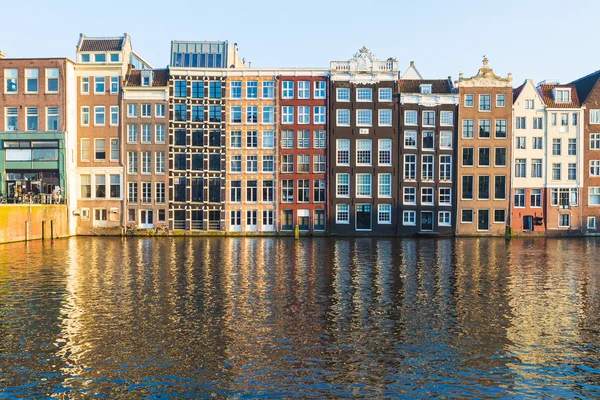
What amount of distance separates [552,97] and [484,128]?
460 inches

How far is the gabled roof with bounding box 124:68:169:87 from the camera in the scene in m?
82.4

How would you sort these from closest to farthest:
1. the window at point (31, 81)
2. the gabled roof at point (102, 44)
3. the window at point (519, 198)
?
the window at point (31, 81) < the gabled roof at point (102, 44) < the window at point (519, 198)

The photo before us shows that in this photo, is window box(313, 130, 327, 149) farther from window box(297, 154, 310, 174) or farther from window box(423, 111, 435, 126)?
window box(423, 111, 435, 126)

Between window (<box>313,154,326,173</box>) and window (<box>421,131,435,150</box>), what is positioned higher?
window (<box>421,131,435,150</box>)

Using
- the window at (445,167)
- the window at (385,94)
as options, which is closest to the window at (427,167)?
the window at (445,167)

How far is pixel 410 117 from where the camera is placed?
82.4 metres

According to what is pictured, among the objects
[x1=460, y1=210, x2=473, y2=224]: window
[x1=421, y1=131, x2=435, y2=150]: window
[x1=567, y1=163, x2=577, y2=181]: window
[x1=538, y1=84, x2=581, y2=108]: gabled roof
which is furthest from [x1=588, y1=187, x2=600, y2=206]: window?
[x1=421, y1=131, x2=435, y2=150]: window

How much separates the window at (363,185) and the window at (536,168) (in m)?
24.2

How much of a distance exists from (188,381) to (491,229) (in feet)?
231

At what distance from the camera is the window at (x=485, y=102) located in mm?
82750

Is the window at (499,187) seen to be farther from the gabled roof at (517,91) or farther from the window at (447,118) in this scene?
the gabled roof at (517,91)

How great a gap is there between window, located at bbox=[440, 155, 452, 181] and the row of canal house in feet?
0.67

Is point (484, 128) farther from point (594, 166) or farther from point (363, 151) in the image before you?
point (363, 151)

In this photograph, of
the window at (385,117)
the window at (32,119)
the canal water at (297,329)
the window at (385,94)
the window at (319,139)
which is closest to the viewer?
the canal water at (297,329)
